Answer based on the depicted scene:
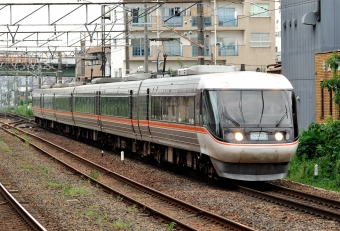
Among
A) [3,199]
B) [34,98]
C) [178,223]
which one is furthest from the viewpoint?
[34,98]

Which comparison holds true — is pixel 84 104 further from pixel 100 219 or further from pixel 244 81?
pixel 100 219

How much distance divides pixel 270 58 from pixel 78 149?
3407cm

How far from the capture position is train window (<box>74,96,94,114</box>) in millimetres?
32469

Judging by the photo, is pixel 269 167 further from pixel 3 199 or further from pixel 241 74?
pixel 3 199

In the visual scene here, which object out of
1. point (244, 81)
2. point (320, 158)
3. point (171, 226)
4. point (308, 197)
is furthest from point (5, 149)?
point (171, 226)

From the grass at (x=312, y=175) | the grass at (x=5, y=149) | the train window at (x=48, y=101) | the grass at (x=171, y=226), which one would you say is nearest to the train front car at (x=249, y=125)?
the grass at (x=312, y=175)

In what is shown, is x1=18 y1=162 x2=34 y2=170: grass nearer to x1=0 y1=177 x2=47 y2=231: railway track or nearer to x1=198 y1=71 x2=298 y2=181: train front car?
x1=0 y1=177 x2=47 y2=231: railway track

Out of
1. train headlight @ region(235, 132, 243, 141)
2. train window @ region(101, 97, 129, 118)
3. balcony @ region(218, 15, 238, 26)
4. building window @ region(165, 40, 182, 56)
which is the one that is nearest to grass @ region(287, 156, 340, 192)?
train headlight @ region(235, 132, 243, 141)

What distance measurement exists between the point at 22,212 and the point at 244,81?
19.5ft

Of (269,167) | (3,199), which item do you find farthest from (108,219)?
(269,167)

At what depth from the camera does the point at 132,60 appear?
203ft

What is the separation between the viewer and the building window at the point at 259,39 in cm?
6184

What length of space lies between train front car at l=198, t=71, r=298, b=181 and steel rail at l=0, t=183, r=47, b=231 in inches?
176

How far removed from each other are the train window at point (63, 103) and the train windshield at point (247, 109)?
22826mm
